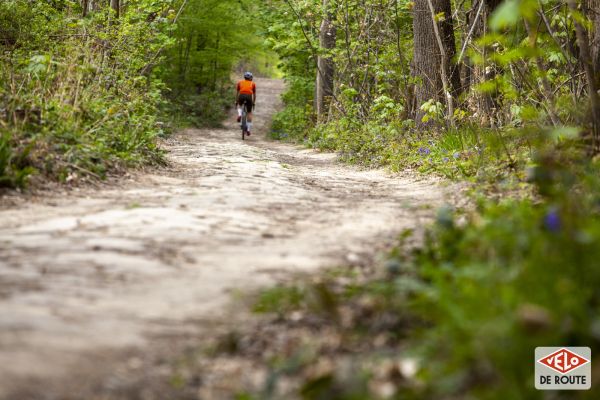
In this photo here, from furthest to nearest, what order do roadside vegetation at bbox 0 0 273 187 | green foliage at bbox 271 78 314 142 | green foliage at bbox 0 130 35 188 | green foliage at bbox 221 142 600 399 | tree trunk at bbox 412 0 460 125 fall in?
green foliage at bbox 271 78 314 142, tree trunk at bbox 412 0 460 125, roadside vegetation at bbox 0 0 273 187, green foliage at bbox 0 130 35 188, green foliage at bbox 221 142 600 399

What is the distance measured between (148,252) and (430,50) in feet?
31.3

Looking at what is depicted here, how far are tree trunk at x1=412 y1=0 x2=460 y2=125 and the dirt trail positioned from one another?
5251 mm

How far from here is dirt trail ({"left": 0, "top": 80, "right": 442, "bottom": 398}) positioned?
2.50 meters

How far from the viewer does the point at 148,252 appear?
3764mm

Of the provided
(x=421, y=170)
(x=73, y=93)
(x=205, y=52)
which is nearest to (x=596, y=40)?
(x=421, y=170)

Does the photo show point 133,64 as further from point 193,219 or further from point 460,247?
point 460,247

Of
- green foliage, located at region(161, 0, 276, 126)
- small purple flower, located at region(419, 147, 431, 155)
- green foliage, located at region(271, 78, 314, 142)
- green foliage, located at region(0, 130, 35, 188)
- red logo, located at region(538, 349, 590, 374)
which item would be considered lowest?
red logo, located at region(538, 349, 590, 374)

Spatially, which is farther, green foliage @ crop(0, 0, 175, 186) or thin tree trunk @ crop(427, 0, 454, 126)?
thin tree trunk @ crop(427, 0, 454, 126)

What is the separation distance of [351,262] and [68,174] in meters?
3.79

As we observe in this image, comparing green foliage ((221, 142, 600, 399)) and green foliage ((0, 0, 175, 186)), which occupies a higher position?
green foliage ((0, 0, 175, 186))

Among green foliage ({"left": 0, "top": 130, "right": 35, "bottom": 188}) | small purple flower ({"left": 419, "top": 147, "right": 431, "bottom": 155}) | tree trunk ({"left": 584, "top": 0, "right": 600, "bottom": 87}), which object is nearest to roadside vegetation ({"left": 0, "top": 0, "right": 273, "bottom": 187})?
green foliage ({"left": 0, "top": 130, "right": 35, "bottom": 188})

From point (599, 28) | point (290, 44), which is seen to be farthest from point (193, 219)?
point (290, 44)

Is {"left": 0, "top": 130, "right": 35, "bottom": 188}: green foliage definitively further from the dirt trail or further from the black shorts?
the black shorts

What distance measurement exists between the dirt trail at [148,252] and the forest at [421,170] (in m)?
0.30
